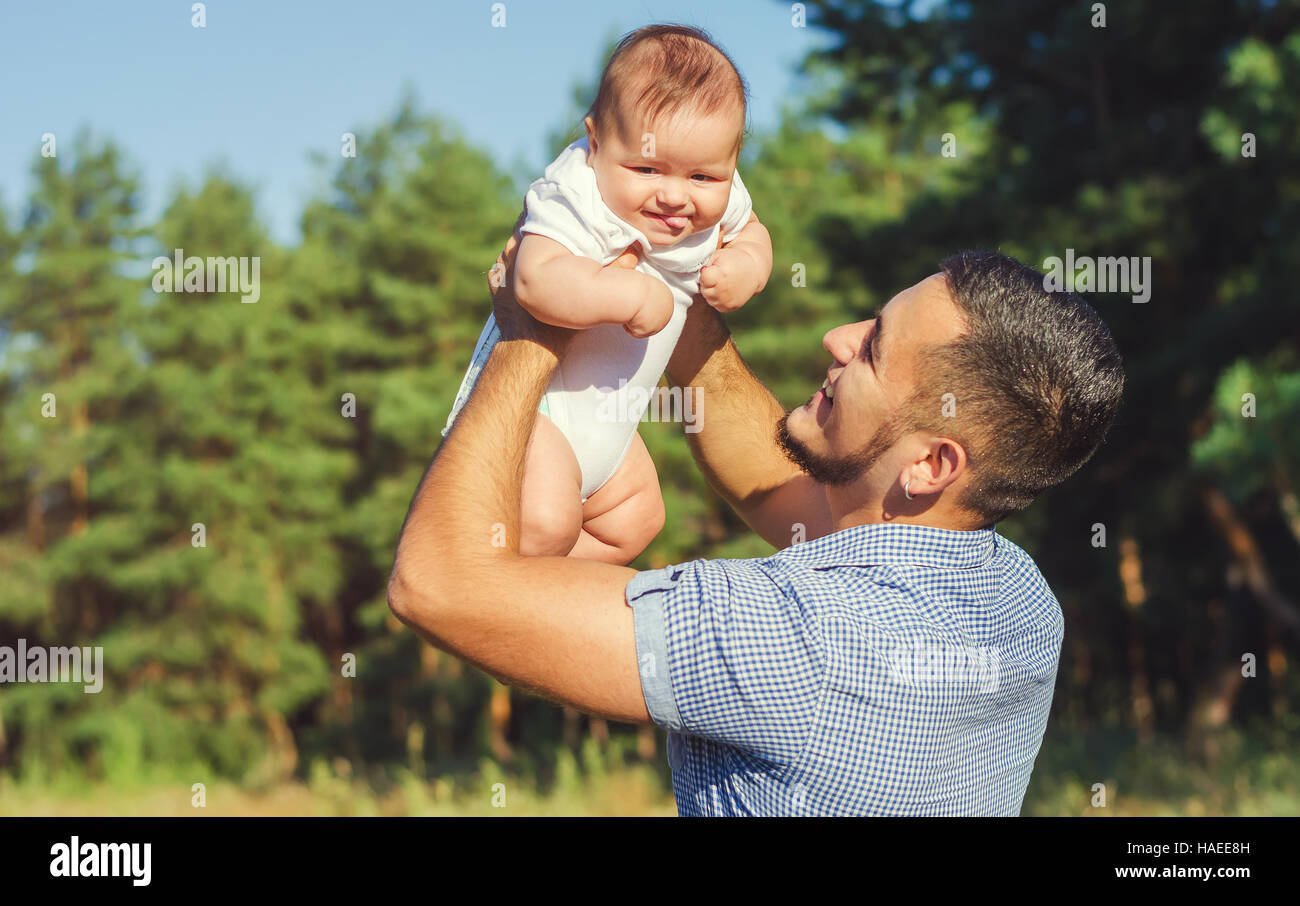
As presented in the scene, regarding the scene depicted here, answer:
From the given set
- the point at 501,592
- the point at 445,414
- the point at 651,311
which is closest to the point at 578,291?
the point at 651,311

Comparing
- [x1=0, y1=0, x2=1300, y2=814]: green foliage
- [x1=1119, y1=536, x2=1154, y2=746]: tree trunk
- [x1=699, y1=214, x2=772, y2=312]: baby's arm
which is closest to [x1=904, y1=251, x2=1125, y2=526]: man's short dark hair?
[x1=699, y1=214, x2=772, y2=312]: baby's arm

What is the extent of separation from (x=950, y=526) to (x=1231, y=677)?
12133 millimetres

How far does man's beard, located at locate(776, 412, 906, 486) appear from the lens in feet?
6.58

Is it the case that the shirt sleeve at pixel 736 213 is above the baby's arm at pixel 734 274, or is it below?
above

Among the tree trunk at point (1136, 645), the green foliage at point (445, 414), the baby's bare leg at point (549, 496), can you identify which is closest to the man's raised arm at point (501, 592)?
the baby's bare leg at point (549, 496)

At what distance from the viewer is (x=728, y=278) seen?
2.18 meters

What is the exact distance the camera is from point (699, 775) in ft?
6.13

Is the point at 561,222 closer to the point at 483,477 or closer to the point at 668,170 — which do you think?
the point at 668,170

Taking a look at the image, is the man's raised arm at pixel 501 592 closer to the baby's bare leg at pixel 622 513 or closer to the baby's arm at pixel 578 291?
the baby's arm at pixel 578 291

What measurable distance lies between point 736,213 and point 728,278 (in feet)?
0.57

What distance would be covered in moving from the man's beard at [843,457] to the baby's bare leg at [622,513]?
0.41 m

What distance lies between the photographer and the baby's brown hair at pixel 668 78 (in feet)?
6.84

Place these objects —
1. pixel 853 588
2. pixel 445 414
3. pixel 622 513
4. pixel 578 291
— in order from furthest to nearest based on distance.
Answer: pixel 445 414, pixel 622 513, pixel 578 291, pixel 853 588
